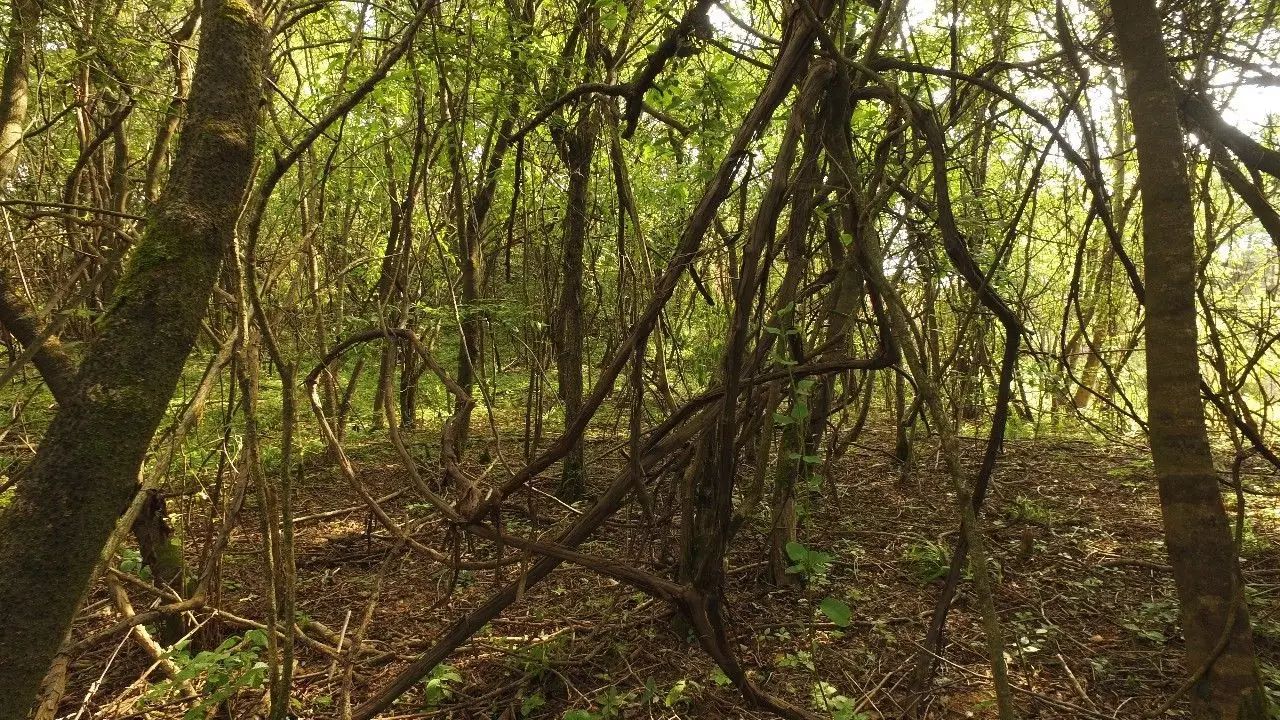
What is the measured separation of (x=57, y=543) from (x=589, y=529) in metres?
1.31

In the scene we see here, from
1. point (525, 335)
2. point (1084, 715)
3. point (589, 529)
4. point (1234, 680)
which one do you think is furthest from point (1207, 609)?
point (525, 335)

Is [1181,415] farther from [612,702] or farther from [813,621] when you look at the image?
[612,702]

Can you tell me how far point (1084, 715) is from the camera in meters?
2.36

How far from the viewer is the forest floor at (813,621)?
8.46 feet

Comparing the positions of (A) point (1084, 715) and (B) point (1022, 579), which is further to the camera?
(B) point (1022, 579)

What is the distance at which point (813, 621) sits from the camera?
3.00 meters

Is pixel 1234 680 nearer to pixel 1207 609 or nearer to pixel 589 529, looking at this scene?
pixel 1207 609

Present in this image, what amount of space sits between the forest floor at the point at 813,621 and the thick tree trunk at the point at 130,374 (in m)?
1.00

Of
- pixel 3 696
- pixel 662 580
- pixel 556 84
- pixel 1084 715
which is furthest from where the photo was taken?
pixel 556 84

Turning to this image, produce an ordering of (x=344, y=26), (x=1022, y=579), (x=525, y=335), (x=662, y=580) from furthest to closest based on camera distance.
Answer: (x=525, y=335)
(x=344, y=26)
(x=1022, y=579)
(x=662, y=580)

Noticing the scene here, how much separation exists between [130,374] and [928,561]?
361cm

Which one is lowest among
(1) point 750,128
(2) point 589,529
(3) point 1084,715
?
(3) point 1084,715

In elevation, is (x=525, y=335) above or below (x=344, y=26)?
below

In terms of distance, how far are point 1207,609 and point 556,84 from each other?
4002 mm
